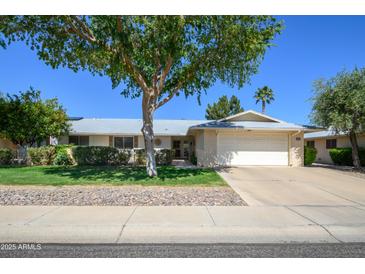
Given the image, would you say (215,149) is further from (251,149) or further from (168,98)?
(168,98)

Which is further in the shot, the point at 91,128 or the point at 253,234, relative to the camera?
the point at 91,128

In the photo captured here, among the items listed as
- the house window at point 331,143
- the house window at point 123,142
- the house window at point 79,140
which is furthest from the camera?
the house window at point 331,143

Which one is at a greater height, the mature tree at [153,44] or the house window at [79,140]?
the mature tree at [153,44]

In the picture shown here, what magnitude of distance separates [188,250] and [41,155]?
1609cm

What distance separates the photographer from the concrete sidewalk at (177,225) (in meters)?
4.41

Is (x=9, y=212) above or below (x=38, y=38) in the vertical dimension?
below

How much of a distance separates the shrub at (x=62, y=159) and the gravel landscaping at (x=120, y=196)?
7.95 m

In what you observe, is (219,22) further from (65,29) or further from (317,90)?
(317,90)

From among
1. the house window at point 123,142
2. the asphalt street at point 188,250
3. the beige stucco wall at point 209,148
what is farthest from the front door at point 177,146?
the asphalt street at point 188,250

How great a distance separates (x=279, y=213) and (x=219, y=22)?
280 inches

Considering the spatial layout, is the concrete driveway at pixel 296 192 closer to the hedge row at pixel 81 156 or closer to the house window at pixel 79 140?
the hedge row at pixel 81 156

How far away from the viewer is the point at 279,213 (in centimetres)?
581
